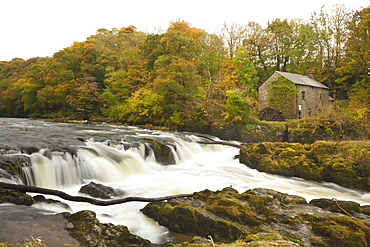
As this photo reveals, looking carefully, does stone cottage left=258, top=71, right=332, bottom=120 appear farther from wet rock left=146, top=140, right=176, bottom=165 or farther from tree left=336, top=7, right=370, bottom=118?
wet rock left=146, top=140, right=176, bottom=165

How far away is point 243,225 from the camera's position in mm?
4527

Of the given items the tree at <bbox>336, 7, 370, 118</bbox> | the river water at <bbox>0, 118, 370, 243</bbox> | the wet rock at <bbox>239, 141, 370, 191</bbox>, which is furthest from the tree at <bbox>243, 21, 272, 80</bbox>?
the river water at <bbox>0, 118, 370, 243</bbox>

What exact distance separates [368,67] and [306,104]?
25.7 feet

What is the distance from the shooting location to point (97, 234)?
12.6 ft

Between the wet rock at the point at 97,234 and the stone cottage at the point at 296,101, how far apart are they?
23.1 m

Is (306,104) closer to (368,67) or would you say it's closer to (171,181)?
(368,67)

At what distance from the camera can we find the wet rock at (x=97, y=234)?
3.64 m

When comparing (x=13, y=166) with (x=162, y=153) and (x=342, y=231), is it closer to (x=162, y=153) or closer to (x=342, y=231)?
(x=162, y=153)

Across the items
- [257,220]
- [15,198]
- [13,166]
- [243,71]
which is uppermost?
[243,71]

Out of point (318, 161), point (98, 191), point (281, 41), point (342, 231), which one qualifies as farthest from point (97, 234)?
point (281, 41)

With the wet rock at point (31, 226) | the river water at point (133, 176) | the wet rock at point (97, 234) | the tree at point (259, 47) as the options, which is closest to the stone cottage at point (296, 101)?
the tree at point (259, 47)

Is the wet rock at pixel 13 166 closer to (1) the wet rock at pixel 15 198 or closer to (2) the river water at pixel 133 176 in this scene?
(2) the river water at pixel 133 176

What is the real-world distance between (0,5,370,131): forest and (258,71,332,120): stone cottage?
2274mm

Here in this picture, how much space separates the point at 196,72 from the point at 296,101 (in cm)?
1087
